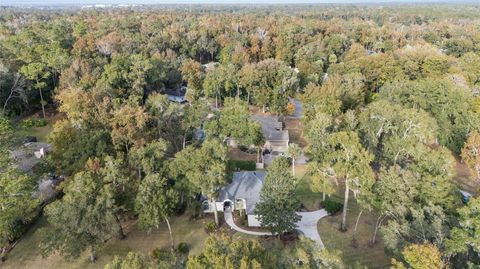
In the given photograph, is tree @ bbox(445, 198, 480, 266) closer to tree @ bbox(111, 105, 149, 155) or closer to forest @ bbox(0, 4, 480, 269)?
forest @ bbox(0, 4, 480, 269)

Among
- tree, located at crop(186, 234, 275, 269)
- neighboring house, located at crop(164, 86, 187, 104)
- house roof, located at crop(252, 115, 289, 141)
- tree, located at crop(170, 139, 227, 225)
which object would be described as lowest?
house roof, located at crop(252, 115, 289, 141)

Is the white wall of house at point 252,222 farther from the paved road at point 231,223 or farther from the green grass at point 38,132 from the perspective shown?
the green grass at point 38,132

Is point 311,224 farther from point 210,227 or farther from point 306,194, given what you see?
point 210,227

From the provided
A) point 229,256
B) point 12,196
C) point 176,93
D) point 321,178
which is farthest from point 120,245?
point 176,93

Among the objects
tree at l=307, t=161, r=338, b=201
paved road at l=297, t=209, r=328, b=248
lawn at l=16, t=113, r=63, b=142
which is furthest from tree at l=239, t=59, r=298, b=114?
lawn at l=16, t=113, r=63, b=142

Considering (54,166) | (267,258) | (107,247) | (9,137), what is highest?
(9,137)

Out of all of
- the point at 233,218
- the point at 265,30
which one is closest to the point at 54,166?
the point at 233,218

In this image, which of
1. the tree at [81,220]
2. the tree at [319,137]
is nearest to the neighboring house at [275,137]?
the tree at [319,137]

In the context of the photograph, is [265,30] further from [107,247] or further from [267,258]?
[267,258]
